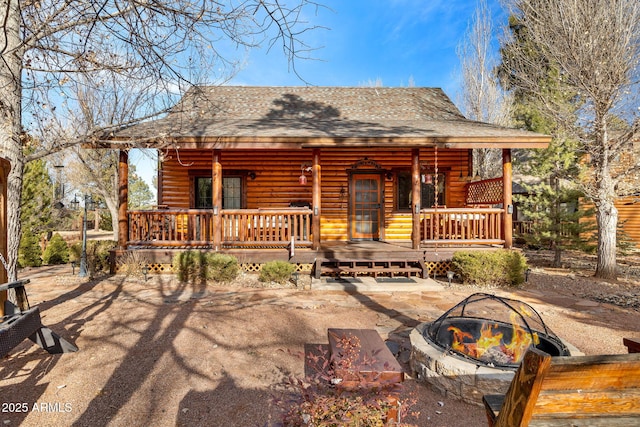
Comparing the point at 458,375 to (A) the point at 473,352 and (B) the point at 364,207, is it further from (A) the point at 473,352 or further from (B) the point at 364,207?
(B) the point at 364,207

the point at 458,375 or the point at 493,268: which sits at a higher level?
the point at 493,268

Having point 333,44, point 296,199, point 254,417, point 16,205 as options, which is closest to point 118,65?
point 16,205

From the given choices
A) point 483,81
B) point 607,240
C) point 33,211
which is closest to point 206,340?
point 607,240

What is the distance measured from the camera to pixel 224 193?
420 inches

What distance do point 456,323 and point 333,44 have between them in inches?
144

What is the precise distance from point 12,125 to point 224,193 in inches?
253

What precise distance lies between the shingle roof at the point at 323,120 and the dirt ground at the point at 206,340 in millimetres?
3244

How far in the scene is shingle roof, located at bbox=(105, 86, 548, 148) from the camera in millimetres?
7941

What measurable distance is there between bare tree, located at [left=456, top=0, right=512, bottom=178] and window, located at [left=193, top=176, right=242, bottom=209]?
1366 cm

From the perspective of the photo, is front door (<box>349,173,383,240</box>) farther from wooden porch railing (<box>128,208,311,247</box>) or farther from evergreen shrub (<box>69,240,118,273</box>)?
evergreen shrub (<box>69,240,118,273</box>)

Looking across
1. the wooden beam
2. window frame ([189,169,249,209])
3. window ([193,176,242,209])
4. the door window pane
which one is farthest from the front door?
the wooden beam

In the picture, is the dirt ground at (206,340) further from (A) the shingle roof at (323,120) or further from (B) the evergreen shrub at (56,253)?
(B) the evergreen shrub at (56,253)

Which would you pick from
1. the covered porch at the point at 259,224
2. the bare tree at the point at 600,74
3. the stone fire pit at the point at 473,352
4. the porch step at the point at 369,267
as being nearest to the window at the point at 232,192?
the covered porch at the point at 259,224

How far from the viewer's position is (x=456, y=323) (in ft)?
13.0
